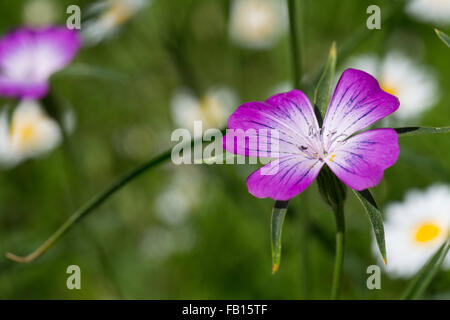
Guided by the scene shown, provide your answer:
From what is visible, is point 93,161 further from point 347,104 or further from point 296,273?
point 347,104

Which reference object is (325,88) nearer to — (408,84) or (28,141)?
(408,84)

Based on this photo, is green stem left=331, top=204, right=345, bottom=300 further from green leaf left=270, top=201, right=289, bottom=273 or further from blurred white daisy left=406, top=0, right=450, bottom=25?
blurred white daisy left=406, top=0, right=450, bottom=25

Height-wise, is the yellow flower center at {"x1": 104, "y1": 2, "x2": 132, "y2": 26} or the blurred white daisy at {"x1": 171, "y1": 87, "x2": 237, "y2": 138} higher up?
the yellow flower center at {"x1": 104, "y1": 2, "x2": 132, "y2": 26}

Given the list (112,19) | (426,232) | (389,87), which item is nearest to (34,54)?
(112,19)

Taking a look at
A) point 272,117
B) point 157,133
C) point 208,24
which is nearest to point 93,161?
point 157,133

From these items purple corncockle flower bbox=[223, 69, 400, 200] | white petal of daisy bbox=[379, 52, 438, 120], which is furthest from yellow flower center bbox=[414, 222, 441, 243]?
purple corncockle flower bbox=[223, 69, 400, 200]

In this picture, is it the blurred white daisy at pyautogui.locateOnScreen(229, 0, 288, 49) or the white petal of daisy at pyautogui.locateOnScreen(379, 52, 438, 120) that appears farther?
the blurred white daisy at pyautogui.locateOnScreen(229, 0, 288, 49)

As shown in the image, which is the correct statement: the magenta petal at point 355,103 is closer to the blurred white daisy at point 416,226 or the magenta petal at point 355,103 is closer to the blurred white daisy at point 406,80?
the blurred white daisy at point 416,226
